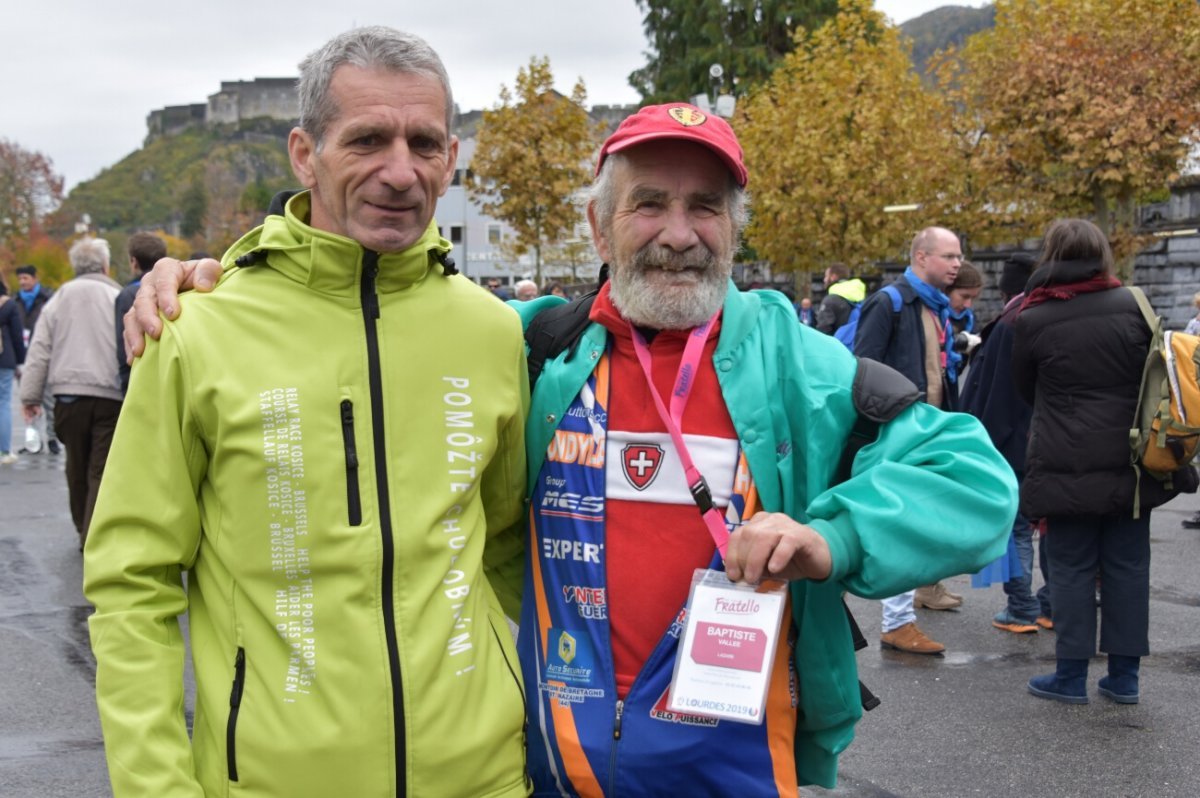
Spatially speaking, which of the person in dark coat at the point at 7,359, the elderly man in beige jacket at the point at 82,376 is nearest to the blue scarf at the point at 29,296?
the person in dark coat at the point at 7,359

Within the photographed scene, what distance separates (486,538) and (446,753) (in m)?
0.54

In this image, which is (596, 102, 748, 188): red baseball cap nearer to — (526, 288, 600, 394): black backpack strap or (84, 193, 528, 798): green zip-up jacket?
(526, 288, 600, 394): black backpack strap

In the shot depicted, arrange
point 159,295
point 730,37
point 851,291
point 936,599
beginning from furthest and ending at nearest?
point 730,37
point 851,291
point 936,599
point 159,295

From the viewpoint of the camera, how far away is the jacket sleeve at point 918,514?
206 centimetres

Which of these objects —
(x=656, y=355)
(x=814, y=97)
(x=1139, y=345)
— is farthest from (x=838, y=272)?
(x=814, y=97)

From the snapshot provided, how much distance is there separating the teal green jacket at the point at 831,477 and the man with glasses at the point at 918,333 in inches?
178

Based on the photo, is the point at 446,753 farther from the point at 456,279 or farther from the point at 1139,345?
the point at 1139,345

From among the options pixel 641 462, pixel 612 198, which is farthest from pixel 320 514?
pixel 612 198

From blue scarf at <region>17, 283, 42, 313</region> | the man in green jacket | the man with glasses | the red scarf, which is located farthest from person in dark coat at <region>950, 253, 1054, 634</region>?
blue scarf at <region>17, 283, 42, 313</region>

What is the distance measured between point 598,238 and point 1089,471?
13.3 ft

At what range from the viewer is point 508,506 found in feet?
8.11

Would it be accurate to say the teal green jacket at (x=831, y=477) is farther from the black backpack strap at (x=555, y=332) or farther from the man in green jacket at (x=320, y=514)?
the man in green jacket at (x=320, y=514)

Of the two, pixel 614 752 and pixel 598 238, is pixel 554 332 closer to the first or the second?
pixel 598 238

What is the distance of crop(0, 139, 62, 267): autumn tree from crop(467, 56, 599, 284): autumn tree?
2072 inches
